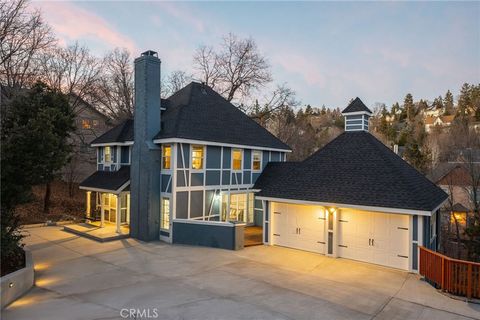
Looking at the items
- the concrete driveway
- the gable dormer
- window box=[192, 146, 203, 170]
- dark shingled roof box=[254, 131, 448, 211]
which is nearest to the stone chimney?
window box=[192, 146, 203, 170]

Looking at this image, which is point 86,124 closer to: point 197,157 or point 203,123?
point 203,123

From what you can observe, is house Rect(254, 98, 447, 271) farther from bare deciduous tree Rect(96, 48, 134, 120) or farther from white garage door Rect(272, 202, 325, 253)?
bare deciduous tree Rect(96, 48, 134, 120)

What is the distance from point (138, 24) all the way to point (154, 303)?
45.3 ft

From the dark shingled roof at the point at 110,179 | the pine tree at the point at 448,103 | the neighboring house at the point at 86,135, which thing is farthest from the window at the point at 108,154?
the pine tree at the point at 448,103

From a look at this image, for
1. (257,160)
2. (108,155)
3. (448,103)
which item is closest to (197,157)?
(257,160)

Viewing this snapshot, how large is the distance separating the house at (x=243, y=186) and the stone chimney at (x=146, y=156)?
5cm

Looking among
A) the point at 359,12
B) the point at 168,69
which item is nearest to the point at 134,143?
Result: the point at 359,12

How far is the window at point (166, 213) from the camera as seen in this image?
50.2ft

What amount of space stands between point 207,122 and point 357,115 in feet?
25.3

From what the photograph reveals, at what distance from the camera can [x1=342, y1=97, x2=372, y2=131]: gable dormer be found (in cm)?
1544

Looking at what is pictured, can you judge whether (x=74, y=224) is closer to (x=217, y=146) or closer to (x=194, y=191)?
(x=194, y=191)

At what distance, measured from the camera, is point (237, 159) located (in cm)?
1802

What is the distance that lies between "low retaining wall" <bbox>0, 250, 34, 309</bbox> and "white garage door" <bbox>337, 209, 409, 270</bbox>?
10870 millimetres

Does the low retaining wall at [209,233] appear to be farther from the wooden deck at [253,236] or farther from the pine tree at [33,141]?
the pine tree at [33,141]
